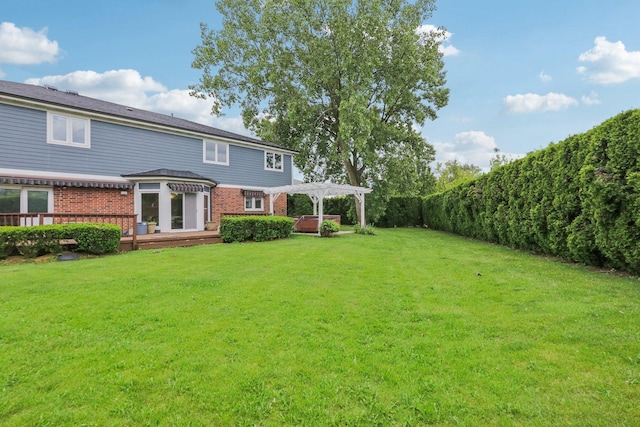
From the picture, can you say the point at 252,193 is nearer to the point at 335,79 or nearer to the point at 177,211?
the point at 177,211

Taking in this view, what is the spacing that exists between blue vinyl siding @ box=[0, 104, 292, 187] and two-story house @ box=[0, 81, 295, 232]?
3 cm

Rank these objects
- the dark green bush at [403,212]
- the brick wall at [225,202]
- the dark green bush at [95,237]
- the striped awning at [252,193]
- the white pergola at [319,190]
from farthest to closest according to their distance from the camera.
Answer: the dark green bush at [403,212], the striped awning at [252,193], the brick wall at [225,202], the white pergola at [319,190], the dark green bush at [95,237]

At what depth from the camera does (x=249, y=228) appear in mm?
13000

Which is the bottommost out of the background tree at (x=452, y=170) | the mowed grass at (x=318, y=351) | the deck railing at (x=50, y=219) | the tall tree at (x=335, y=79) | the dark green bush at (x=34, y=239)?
the mowed grass at (x=318, y=351)

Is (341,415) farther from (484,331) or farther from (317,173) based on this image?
(317,173)

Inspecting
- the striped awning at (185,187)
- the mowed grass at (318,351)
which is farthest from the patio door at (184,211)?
the mowed grass at (318,351)

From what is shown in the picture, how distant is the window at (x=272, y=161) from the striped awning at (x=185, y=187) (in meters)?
5.31

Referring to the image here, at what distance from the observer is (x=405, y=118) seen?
25.2 metres

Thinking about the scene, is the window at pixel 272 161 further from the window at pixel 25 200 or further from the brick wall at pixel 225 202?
the window at pixel 25 200

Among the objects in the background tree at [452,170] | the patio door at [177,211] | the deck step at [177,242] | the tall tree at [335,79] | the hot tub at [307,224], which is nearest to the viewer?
the deck step at [177,242]

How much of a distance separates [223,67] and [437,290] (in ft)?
81.9

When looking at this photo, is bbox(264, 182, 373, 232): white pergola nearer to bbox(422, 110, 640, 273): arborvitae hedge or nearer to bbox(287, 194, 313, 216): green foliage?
bbox(287, 194, 313, 216): green foliage

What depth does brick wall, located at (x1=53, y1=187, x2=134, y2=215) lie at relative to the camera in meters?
12.2

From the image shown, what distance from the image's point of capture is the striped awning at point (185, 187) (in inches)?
554
